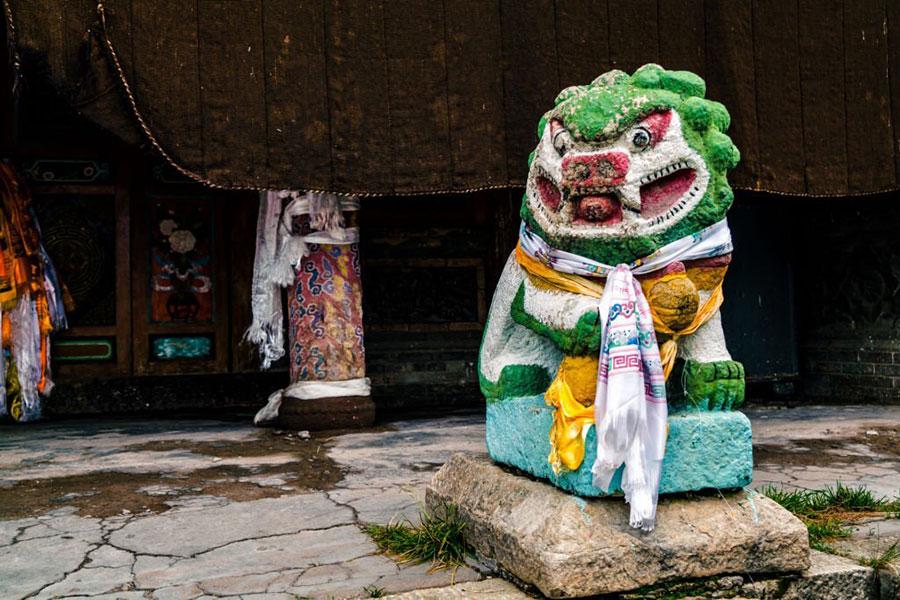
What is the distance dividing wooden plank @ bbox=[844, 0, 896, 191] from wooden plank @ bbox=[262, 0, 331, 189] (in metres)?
3.56

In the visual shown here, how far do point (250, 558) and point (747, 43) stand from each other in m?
4.54

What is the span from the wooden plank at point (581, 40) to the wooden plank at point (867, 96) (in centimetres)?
182

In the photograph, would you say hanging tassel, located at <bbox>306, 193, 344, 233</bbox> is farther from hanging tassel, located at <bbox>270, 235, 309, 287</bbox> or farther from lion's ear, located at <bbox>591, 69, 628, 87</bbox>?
lion's ear, located at <bbox>591, 69, 628, 87</bbox>

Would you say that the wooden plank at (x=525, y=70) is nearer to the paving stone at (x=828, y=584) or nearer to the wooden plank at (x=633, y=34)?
the wooden plank at (x=633, y=34)

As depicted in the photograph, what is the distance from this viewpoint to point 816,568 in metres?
2.65

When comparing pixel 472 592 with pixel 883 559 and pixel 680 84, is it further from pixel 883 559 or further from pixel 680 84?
pixel 680 84

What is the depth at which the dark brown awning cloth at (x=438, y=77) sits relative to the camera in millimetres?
4605

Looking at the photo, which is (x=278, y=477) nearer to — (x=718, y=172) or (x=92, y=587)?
(x=92, y=587)

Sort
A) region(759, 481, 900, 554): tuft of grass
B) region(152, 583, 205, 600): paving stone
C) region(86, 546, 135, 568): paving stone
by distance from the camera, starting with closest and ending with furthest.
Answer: region(152, 583, 205, 600): paving stone < region(86, 546, 135, 568): paving stone < region(759, 481, 900, 554): tuft of grass

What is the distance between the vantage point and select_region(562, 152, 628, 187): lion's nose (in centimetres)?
255

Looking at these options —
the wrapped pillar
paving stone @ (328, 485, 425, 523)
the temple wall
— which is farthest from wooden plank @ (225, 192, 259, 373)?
the temple wall

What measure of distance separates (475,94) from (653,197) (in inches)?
108

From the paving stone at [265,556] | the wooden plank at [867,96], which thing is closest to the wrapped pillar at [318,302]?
the paving stone at [265,556]

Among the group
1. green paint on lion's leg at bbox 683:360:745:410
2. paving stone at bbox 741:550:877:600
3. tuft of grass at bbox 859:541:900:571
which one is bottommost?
paving stone at bbox 741:550:877:600
